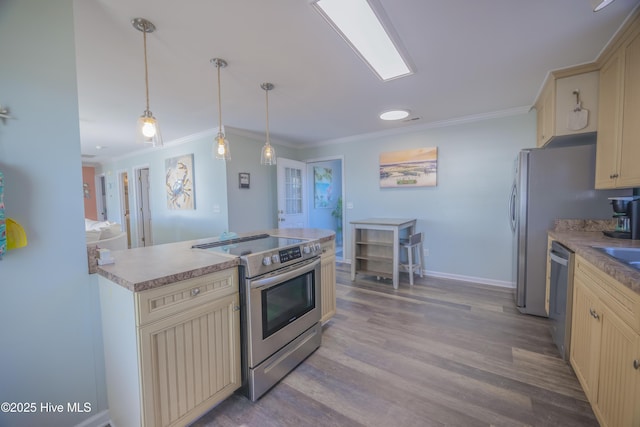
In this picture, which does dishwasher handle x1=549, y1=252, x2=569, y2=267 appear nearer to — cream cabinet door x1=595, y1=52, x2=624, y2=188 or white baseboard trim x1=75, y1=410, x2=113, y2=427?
cream cabinet door x1=595, y1=52, x2=624, y2=188

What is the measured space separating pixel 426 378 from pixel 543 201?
2.02 m

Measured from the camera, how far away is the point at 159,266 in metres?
1.37

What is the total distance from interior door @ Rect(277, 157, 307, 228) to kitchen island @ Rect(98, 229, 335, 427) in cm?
296

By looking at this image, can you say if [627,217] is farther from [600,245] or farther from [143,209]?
[143,209]

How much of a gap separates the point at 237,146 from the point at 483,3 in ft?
11.4

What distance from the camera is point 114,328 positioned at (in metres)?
1.30

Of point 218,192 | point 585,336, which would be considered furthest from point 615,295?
point 218,192

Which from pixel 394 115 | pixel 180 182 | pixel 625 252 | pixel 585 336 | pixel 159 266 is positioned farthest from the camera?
pixel 180 182

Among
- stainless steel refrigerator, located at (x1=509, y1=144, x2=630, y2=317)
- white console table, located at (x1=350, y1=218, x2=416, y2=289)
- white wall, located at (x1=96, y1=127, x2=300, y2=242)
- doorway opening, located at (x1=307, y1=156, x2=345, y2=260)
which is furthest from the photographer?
doorway opening, located at (x1=307, y1=156, x2=345, y2=260)

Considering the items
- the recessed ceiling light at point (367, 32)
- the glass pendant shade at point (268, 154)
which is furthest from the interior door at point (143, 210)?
the recessed ceiling light at point (367, 32)

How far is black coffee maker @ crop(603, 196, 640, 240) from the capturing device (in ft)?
6.12

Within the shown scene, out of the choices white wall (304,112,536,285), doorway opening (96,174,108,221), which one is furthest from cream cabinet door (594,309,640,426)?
doorway opening (96,174,108,221)

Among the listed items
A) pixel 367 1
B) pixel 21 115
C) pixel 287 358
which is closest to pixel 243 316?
pixel 287 358

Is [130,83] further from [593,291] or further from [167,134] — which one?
[593,291]
